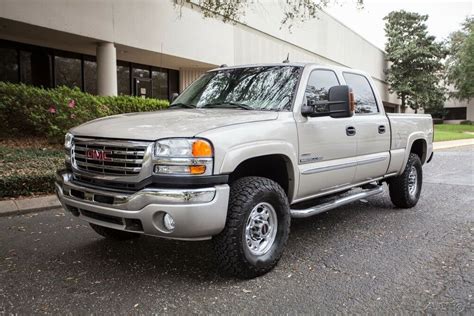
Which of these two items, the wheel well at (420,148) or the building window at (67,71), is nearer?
the wheel well at (420,148)

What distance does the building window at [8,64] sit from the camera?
1388 centimetres

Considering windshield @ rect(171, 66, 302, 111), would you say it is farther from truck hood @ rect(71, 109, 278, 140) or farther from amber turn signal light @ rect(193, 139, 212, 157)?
amber turn signal light @ rect(193, 139, 212, 157)

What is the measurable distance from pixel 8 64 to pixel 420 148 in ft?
41.8

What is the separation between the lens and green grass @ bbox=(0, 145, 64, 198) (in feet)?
21.6

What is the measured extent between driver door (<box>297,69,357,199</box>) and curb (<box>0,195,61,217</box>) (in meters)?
3.97

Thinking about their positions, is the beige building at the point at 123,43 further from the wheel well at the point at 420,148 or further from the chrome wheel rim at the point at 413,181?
the chrome wheel rim at the point at 413,181

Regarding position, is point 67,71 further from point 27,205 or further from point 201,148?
point 201,148

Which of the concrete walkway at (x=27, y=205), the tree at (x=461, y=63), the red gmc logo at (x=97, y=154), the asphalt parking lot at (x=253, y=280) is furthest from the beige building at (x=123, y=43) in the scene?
the tree at (x=461, y=63)

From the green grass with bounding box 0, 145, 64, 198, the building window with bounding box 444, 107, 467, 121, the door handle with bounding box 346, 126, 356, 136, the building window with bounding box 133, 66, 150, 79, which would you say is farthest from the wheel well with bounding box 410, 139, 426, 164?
the building window with bounding box 444, 107, 467, 121

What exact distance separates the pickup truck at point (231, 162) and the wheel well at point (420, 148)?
178 centimetres

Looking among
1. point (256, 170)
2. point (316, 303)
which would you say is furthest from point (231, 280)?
point (256, 170)

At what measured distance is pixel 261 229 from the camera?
3.96m

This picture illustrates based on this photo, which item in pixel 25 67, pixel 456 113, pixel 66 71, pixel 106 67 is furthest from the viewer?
pixel 456 113

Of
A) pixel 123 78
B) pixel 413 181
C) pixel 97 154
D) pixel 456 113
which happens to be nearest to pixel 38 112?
pixel 97 154
